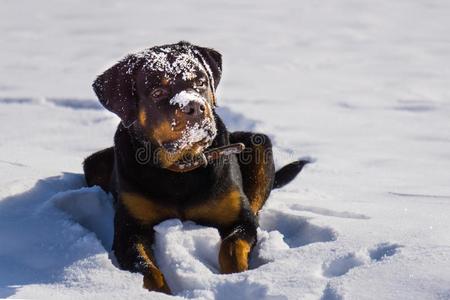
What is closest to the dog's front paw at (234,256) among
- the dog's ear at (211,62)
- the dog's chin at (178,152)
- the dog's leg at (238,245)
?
the dog's leg at (238,245)

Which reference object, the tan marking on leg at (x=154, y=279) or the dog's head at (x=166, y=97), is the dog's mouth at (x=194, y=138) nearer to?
the dog's head at (x=166, y=97)

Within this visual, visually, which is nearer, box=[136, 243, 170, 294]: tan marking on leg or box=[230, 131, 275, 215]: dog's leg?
box=[136, 243, 170, 294]: tan marking on leg

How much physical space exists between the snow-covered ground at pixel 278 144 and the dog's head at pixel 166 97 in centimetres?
41

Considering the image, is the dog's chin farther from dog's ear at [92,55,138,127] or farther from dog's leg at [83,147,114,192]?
dog's leg at [83,147,114,192]

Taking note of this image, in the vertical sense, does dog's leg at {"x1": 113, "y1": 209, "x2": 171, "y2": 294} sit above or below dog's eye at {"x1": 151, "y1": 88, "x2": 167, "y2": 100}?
below

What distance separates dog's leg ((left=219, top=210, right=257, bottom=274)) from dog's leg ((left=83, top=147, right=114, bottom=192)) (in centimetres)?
105

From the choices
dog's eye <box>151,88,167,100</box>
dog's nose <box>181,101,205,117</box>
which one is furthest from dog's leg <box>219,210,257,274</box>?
dog's eye <box>151,88,167,100</box>

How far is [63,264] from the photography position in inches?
128

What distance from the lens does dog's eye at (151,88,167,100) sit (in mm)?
3531

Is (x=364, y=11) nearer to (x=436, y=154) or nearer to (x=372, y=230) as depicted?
(x=436, y=154)

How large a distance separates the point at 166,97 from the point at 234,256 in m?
0.79

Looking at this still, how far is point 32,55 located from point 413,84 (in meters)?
4.78

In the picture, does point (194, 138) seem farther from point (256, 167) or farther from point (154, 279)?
point (256, 167)

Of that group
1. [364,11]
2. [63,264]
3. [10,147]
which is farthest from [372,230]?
[364,11]
